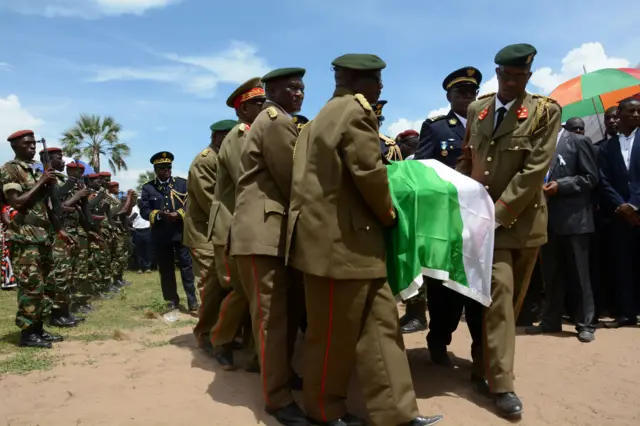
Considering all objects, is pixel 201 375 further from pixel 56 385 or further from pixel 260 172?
pixel 260 172

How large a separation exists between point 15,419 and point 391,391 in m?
2.76

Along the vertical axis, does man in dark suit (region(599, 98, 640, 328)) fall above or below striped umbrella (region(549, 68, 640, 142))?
below

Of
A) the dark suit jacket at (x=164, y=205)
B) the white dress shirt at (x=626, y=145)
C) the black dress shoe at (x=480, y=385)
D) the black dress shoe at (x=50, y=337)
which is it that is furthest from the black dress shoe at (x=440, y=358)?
the dark suit jacket at (x=164, y=205)

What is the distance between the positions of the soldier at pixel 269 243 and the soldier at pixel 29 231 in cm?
330

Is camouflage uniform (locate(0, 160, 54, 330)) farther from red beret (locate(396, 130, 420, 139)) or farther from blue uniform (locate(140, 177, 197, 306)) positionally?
red beret (locate(396, 130, 420, 139))

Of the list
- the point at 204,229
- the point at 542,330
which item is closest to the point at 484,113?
the point at 542,330

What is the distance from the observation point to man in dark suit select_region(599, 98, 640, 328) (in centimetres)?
619

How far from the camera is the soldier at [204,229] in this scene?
5781 mm

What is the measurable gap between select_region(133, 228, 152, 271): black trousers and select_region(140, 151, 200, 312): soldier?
26.4ft

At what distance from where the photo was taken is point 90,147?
105ft

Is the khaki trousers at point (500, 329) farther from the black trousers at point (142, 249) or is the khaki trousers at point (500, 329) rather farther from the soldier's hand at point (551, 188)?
Result: the black trousers at point (142, 249)

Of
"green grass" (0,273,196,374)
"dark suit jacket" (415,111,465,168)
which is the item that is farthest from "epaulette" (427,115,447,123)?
"green grass" (0,273,196,374)

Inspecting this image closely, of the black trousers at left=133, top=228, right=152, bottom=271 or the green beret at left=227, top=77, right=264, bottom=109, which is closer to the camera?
the green beret at left=227, top=77, right=264, bottom=109

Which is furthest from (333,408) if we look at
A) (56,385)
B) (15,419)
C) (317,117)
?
(56,385)
